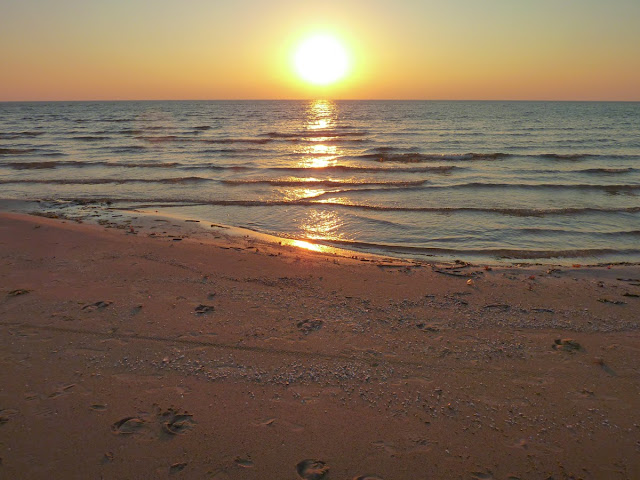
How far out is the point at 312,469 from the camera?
311cm

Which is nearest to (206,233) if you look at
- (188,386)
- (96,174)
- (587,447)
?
(188,386)

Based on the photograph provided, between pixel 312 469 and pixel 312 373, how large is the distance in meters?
1.12

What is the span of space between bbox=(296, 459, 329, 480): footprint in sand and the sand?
18mm

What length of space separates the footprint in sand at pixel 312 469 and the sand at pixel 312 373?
0.06 feet

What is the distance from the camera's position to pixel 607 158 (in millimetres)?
22797

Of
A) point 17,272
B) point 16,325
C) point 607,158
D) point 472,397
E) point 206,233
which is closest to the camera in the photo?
point 472,397

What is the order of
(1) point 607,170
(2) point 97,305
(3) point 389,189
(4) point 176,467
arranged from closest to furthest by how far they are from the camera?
(4) point 176,467, (2) point 97,305, (3) point 389,189, (1) point 607,170

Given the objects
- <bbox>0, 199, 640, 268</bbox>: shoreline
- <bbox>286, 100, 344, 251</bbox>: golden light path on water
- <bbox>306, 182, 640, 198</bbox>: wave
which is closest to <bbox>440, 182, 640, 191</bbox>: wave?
<bbox>306, 182, 640, 198</bbox>: wave

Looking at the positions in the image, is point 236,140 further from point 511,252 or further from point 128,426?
point 128,426

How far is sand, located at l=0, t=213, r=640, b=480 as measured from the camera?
10.5 ft

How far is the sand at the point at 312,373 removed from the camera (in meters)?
3.20

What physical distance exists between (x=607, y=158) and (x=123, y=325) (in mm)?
25960

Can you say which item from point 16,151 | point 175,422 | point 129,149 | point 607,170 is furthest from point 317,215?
point 16,151

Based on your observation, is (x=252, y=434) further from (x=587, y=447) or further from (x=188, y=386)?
(x=587, y=447)
